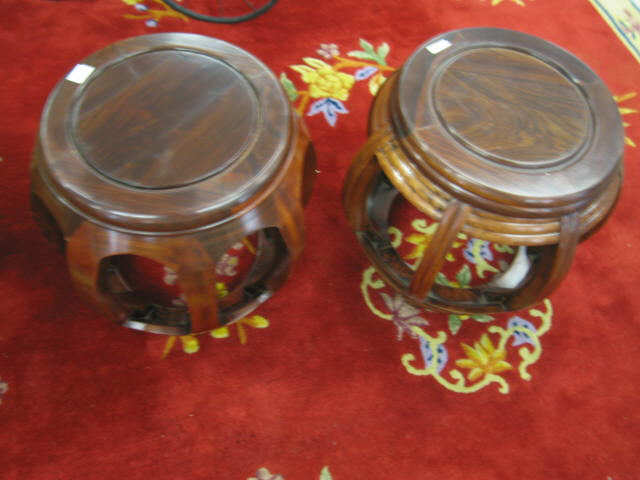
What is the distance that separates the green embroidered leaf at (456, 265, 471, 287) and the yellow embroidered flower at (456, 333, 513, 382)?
4.6 inches

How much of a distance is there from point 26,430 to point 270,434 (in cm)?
39

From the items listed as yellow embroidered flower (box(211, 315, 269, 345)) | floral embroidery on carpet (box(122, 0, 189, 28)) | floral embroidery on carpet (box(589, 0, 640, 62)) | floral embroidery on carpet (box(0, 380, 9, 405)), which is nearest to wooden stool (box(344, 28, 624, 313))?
yellow embroidered flower (box(211, 315, 269, 345))

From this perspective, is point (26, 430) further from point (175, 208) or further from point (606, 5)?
point (606, 5)

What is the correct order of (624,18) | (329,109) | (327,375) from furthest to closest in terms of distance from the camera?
(624,18), (329,109), (327,375)

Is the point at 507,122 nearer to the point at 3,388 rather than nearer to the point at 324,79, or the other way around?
the point at 324,79

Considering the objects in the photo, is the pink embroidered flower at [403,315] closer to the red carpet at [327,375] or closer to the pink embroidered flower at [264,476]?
the red carpet at [327,375]

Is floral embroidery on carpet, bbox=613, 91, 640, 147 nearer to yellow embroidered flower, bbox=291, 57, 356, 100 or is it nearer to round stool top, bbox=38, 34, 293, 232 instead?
yellow embroidered flower, bbox=291, 57, 356, 100

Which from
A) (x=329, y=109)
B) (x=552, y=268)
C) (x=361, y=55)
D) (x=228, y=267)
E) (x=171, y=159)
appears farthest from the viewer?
(x=361, y=55)

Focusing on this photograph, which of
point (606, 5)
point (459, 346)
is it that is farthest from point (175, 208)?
point (606, 5)

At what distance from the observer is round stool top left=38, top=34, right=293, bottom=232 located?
657 millimetres

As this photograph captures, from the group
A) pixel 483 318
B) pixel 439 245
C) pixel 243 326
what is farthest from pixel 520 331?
pixel 243 326

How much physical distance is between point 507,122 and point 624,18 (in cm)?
126

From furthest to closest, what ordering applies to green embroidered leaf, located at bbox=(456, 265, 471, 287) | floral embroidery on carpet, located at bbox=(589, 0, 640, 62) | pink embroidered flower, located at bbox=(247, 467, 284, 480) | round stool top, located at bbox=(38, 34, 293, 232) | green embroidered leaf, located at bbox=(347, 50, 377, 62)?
1. floral embroidery on carpet, located at bbox=(589, 0, 640, 62)
2. green embroidered leaf, located at bbox=(347, 50, 377, 62)
3. green embroidered leaf, located at bbox=(456, 265, 471, 287)
4. pink embroidered flower, located at bbox=(247, 467, 284, 480)
5. round stool top, located at bbox=(38, 34, 293, 232)

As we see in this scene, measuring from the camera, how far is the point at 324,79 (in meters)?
1.31
